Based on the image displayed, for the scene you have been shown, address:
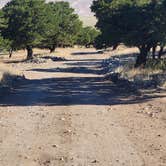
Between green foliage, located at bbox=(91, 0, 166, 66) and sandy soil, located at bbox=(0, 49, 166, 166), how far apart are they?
33.1 ft

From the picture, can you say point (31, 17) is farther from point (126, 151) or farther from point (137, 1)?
point (126, 151)

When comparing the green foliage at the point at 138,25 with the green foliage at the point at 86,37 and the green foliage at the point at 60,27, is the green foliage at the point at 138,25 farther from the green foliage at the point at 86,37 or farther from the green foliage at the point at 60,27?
the green foliage at the point at 86,37

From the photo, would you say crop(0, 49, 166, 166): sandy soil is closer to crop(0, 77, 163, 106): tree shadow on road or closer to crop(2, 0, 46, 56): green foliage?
crop(0, 77, 163, 106): tree shadow on road

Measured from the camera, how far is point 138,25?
41.4 m

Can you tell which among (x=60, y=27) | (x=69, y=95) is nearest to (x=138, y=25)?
(x=69, y=95)

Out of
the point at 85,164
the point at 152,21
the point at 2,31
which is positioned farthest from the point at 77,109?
the point at 2,31

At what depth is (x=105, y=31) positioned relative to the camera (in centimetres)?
4616

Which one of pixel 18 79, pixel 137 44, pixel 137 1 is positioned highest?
pixel 137 1

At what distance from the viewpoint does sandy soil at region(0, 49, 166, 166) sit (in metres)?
13.1

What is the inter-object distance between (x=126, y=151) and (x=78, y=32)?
96.1 m

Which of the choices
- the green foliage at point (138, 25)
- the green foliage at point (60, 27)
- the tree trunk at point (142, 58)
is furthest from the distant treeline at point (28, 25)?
the tree trunk at point (142, 58)

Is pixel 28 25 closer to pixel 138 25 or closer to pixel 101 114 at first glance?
pixel 138 25

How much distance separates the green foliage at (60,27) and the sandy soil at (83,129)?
203 feet

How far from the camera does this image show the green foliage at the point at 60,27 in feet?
299
